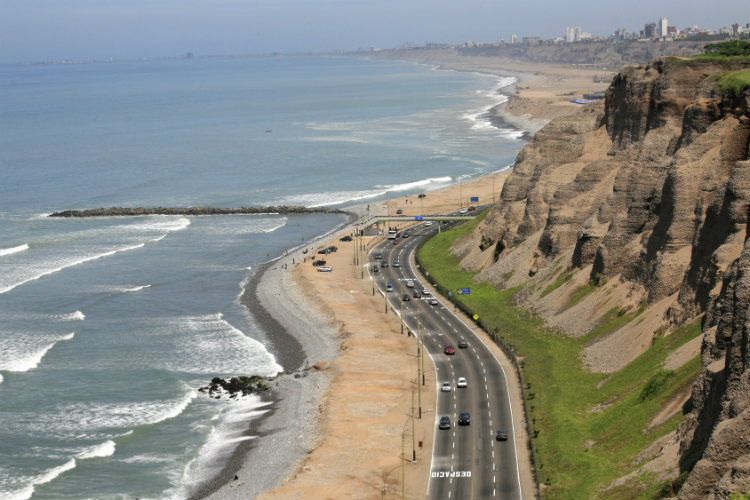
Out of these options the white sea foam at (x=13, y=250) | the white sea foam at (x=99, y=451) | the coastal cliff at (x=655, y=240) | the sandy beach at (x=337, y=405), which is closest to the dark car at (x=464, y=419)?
the sandy beach at (x=337, y=405)

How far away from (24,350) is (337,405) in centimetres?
3339

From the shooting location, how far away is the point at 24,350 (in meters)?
89.6

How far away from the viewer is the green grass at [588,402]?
53.9 metres

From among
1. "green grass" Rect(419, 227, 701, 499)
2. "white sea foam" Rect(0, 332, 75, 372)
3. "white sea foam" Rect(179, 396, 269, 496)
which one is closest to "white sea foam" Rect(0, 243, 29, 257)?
"white sea foam" Rect(0, 332, 75, 372)

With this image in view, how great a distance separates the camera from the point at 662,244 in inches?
2933

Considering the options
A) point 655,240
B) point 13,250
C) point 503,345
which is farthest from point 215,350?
point 13,250

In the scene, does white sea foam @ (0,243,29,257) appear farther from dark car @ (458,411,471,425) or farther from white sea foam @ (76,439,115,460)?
dark car @ (458,411,471,425)

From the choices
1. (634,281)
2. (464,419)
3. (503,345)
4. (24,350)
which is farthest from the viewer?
(24,350)

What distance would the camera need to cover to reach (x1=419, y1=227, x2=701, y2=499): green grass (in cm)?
5388

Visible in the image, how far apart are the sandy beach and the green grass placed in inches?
67.5

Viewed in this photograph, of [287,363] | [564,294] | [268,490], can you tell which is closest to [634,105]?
[564,294]

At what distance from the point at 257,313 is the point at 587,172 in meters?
35.6

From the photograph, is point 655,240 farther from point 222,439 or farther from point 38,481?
point 38,481

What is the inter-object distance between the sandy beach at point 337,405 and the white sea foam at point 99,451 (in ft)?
28.2
